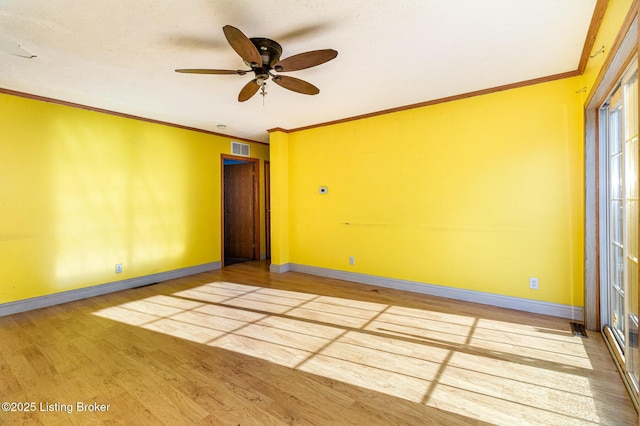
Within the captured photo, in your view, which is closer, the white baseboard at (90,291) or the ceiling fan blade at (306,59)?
the ceiling fan blade at (306,59)

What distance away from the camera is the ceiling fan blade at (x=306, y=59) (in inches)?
80.6

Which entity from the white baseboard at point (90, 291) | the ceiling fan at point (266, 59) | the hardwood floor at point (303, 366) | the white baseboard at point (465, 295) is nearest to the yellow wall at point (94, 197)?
the white baseboard at point (90, 291)

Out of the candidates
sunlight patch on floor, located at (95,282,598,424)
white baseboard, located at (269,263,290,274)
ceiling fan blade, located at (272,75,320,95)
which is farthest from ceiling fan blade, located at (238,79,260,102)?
white baseboard, located at (269,263,290,274)

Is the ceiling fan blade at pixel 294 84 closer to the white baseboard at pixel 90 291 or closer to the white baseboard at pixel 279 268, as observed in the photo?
the white baseboard at pixel 279 268

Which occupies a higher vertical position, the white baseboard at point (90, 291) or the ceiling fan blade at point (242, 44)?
the ceiling fan blade at point (242, 44)

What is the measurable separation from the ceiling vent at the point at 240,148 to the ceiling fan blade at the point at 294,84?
3.34m

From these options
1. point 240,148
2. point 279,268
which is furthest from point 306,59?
point 240,148

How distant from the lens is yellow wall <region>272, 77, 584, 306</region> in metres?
2.97

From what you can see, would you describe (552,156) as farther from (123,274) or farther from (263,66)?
(123,274)

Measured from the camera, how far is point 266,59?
2.35 m

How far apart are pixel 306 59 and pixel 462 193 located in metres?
2.47

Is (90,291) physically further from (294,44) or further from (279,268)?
(294,44)

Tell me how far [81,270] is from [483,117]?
5.35 metres

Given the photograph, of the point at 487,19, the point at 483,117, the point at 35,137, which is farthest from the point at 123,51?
the point at 483,117
